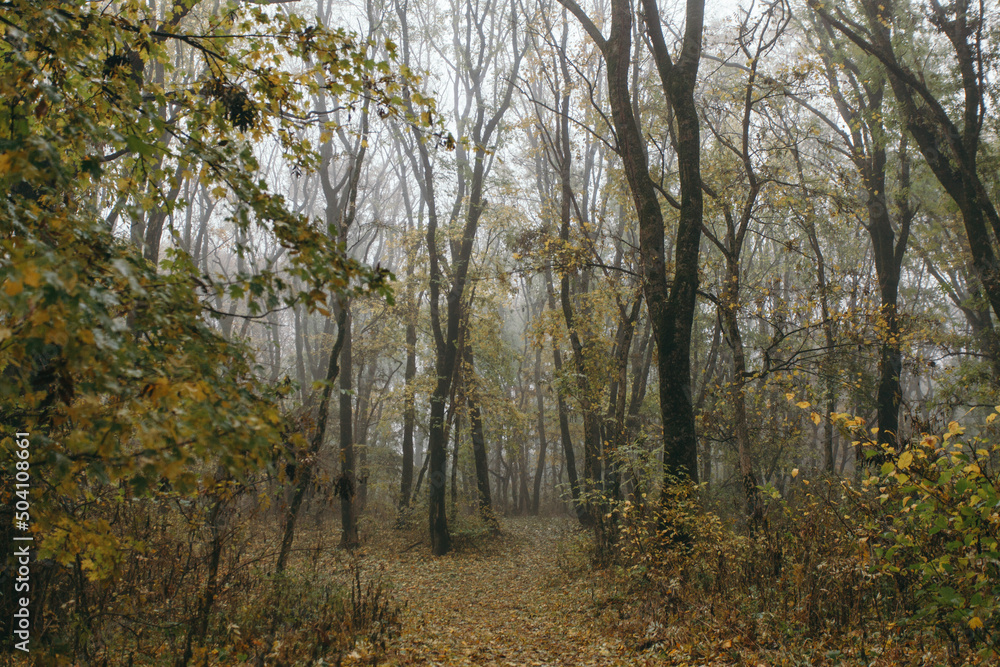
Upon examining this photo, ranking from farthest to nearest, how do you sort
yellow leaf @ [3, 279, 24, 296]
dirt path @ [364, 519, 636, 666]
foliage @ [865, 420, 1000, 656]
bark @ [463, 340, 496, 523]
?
1. bark @ [463, 340, 496, 523]
2. dirt path @ [364, 519, 636, 666]
3. foliage @ [865, 420, 1000, 656]
4. yellow leaf @ [3, 279, 24, 296]

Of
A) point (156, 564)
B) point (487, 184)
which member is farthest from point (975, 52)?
point (156, 564)

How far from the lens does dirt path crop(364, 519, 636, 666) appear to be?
5.23 metres

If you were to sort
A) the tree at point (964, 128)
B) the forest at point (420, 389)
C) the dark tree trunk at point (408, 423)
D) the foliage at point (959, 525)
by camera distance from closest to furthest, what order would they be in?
the forest at point (420, 389), the foliage at point (959, 525), the tree at point (964, 128), the dark tree trunk at point (408, 423)

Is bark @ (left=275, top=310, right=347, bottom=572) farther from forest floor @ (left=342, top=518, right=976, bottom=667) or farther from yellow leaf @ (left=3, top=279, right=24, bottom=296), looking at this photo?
yellow leaf @ (left=3, top=279, right=24, bottom=296)

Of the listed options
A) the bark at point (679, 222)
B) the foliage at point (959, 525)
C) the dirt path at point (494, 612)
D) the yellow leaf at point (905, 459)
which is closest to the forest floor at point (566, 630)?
the dirt path at point (494, 612)

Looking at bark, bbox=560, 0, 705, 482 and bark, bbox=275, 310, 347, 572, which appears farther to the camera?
bark, bbox=560, 0, 705, 482

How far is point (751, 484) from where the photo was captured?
7.69 m

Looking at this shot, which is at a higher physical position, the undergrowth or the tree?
the tree

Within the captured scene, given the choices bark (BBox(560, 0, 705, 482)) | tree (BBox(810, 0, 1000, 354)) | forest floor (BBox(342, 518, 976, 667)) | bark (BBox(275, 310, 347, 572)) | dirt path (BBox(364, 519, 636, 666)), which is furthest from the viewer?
tree (BBox(810, 0, 1000, 354))

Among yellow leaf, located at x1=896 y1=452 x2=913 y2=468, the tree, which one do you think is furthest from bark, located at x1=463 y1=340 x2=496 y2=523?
yellow leaf, located at x1=896 y1=452 x2=913 y2=468

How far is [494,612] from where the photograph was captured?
294 inches

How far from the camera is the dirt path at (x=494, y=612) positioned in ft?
17.2

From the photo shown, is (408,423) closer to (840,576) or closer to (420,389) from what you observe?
(420,389)

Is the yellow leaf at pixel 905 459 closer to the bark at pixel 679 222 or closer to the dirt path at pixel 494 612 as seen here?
the dirt path at pixel 494 612
